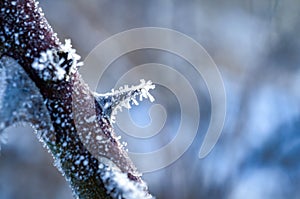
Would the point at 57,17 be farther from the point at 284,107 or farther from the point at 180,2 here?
the point at 284,107

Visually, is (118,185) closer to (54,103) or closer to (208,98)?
(54,103)

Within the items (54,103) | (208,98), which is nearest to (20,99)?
(54,103)

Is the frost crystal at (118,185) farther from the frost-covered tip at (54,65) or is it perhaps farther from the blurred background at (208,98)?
the blurred background at (208,98)

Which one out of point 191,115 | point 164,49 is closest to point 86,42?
point 164,49

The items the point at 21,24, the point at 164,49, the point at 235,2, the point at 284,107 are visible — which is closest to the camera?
the point at 21,24

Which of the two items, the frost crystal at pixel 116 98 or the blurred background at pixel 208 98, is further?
the blurred background at pixel 208 98

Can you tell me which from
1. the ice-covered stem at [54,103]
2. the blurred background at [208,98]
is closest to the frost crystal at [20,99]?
the ice-covered stem at [54,103]

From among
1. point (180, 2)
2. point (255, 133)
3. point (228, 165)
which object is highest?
point (180, 2)

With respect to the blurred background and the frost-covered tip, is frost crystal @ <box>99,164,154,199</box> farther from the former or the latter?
the blurred background
